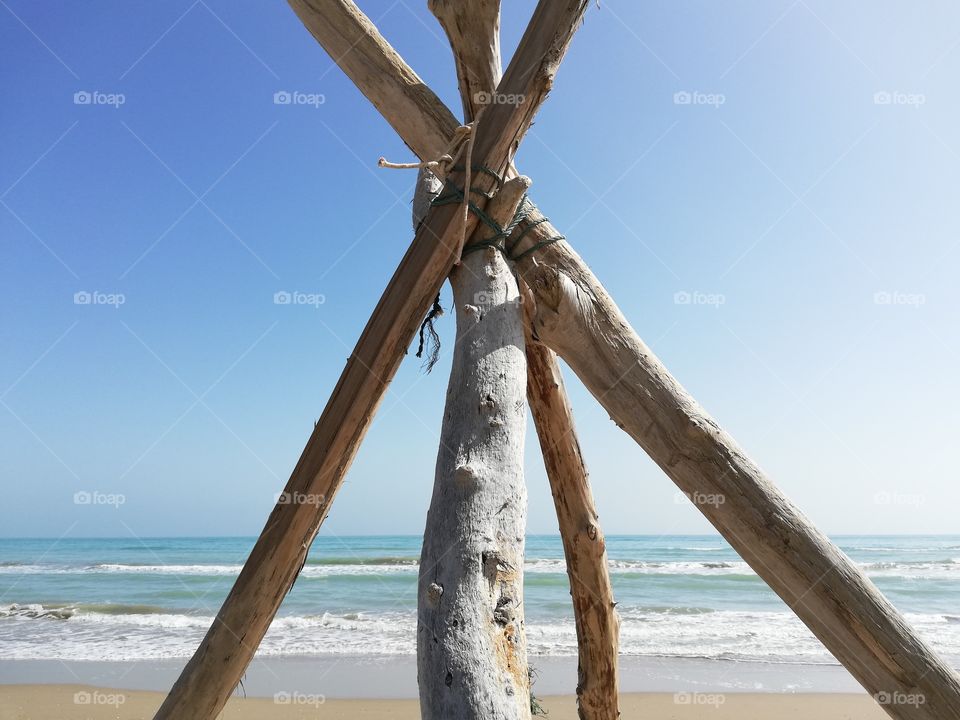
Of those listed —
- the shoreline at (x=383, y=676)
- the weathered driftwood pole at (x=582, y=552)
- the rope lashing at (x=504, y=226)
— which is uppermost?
the rope lashing at (x=504, y=226)

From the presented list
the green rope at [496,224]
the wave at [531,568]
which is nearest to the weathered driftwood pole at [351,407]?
the green rope at [496,224]

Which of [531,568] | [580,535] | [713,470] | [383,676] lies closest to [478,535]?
[713,470]

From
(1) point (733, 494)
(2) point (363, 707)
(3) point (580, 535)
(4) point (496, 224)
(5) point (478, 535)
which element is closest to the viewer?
(5) point (478, 535)

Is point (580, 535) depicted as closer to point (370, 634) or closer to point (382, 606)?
point (370, 634)

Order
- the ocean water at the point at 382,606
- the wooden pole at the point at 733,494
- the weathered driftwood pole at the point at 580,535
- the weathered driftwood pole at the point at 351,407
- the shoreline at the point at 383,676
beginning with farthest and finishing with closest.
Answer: the ocean water at the point at 382,606
the shoreline at the point at 383,676
the weathered driftwood pole at the point at 580,535
the weathered driftwood pole at the point at 351,407
the wooden pole at the point at 733,494

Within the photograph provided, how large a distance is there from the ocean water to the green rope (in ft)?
19.9

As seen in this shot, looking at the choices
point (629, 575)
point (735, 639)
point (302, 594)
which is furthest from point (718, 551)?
point (302, 594)

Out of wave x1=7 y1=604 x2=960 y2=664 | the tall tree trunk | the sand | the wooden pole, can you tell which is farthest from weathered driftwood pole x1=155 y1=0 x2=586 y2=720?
wave x1=7 y1=604 x2=960 y2=664

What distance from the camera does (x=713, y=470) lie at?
2.08 m

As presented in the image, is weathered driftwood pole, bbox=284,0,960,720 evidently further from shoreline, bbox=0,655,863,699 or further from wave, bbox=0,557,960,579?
wave, bbox=0,557,960,579

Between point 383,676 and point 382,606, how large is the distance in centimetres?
372

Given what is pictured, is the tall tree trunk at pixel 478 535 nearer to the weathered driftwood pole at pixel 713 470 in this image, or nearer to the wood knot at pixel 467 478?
the wood knot at pixel 467 478

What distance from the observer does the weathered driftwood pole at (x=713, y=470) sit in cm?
188

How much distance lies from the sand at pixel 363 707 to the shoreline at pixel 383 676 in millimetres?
197
